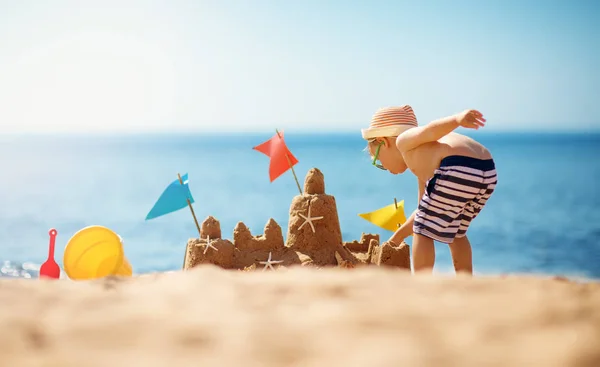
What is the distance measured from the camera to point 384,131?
3.96 metres

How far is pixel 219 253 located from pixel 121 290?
287 centimetres

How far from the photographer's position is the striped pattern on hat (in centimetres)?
400

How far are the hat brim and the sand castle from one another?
1134mm

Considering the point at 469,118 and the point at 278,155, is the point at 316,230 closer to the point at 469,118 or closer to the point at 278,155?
the point at 278,155

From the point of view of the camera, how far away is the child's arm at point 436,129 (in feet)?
10.8

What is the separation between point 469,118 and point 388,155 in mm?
821

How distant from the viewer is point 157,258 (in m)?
18.4

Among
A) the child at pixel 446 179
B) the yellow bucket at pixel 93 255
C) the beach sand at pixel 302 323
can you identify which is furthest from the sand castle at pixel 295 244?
the beach sand at pixel 302 323

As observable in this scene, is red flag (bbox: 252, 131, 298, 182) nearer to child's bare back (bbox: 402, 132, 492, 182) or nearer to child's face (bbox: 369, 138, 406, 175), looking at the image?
child's face (bbox: 369, 138, 406, 175)

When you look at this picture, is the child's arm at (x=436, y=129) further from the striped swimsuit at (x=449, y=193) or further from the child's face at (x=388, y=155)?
the child's face at (x=388, y=155)

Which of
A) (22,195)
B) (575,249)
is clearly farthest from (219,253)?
(22,195)

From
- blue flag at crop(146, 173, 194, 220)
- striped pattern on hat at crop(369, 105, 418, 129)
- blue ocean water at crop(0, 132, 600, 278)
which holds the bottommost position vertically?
blue ocean water at crop(0, 132, 600, 278)

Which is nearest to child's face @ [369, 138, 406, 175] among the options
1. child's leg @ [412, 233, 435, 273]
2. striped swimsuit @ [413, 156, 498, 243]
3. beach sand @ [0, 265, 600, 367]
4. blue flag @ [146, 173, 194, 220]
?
striped swimsuit @ [413, 156, 498, 243]

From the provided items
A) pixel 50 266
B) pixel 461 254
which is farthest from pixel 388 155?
pixel 50 266
